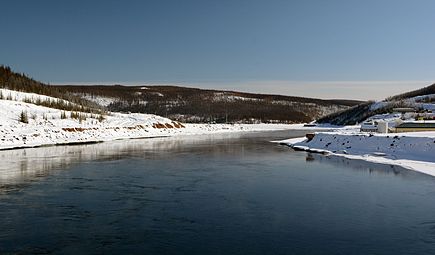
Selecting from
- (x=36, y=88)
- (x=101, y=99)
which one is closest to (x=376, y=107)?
(x=36, y=88)

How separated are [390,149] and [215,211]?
18353mm

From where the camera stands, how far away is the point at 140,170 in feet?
63.4

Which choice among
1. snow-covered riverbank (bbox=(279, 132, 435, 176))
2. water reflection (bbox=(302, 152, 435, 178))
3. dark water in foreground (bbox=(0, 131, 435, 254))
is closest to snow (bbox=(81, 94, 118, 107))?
snow-covered riverbank (bbox=(279, 132, 435, 176))

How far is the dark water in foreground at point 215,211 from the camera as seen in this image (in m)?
8.25

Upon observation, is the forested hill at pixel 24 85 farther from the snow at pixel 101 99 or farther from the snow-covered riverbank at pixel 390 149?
the snow at pixel 101 99

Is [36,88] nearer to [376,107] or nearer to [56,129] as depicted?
[56,129]

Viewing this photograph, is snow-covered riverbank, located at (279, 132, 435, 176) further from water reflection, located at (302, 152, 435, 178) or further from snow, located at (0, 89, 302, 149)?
snow, located at (0, 89, 302, 149)

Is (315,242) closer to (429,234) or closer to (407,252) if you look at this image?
(407,252)

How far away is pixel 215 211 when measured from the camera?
11.1 m

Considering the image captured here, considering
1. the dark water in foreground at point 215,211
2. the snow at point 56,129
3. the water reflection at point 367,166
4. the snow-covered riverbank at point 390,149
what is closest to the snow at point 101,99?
the snow at point 56,129

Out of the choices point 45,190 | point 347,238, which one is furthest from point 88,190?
point 347,238

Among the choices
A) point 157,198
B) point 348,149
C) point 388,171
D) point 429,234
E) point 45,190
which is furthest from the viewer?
point 348,149

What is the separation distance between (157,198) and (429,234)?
757 cm

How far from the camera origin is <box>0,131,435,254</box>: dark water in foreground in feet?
27.1
